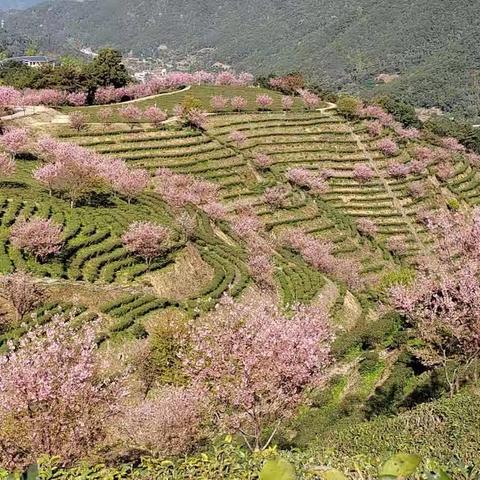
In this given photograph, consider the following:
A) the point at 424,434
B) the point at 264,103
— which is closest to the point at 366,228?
the point at 264,103

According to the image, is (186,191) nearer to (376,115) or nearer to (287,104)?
(287,104)

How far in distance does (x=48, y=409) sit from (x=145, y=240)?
2284 cm

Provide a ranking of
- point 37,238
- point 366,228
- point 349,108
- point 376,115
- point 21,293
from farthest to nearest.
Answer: point 376,115 < point 349,108 < point 366,228 < point 37,238 < point 21,293

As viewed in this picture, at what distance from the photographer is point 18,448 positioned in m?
11.6

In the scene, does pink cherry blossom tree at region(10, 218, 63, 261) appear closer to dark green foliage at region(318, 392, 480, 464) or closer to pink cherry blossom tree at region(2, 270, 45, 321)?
pink cherry blossom tree at region(2, 270, 45, 321)

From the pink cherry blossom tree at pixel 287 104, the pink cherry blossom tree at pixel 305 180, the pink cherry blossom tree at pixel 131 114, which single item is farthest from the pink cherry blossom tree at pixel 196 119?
the pink cherry blossom tree at pixel 287 104

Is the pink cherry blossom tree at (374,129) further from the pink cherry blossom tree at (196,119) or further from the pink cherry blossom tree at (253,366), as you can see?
the pink cherry blossom tree at (253,366)

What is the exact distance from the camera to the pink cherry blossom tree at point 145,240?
3431 cm

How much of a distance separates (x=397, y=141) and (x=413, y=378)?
58.9 m

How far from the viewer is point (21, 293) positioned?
26422 mm

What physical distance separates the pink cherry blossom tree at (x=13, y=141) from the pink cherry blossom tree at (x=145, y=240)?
66.1 ft

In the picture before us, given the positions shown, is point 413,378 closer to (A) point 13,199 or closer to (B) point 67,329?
(B) point 67,329

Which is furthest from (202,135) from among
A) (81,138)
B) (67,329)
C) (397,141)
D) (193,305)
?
(67,329)

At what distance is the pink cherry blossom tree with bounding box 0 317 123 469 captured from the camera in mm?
11492
